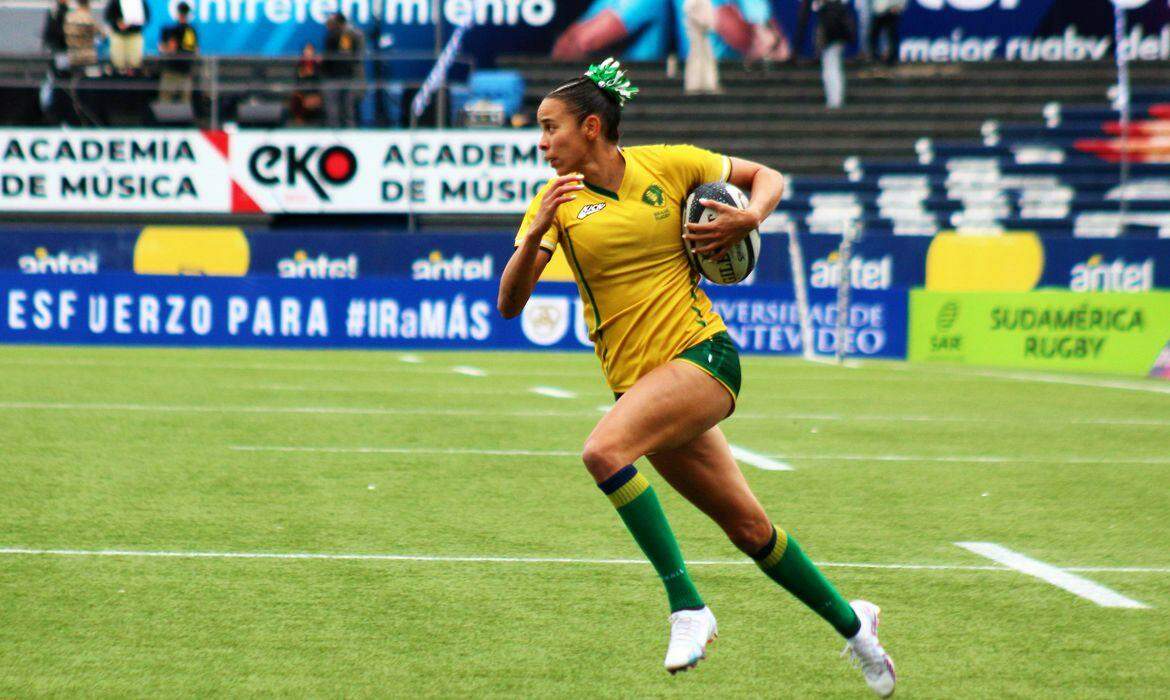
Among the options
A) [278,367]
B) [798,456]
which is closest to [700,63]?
[278,367]

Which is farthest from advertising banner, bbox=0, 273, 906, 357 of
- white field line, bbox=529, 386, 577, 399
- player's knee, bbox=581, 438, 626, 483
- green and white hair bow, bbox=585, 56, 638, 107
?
player's knee, bbox=581, 438, 626, 483

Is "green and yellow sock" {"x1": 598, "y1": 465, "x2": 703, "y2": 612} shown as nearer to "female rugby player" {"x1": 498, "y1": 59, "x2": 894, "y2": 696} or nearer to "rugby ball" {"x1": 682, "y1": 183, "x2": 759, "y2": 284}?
"female rugby player" {"x1": 498, "y1": 59, "x2": 894, "y2": 696}

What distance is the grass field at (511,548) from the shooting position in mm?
5230

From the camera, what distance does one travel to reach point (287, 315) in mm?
22562

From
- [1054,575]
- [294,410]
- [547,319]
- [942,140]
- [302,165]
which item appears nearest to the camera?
[1054,575]

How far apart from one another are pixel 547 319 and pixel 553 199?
681 inches

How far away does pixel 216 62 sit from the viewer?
25.1 m

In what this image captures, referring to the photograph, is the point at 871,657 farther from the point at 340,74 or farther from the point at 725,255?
the point at 340,74

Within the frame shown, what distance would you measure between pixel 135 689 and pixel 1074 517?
214 inches

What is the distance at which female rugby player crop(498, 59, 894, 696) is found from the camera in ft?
16.7

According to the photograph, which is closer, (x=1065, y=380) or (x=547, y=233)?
(x=547, y=233)

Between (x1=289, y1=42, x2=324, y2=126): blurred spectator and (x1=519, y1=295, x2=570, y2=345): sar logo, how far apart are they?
5245 mm

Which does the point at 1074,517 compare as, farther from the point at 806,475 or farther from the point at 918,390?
the point at 918,390

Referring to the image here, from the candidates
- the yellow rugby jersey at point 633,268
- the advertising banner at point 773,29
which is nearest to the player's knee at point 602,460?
the yellow rugby jersey at point 633,268
